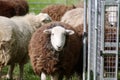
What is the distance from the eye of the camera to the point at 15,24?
973 cm

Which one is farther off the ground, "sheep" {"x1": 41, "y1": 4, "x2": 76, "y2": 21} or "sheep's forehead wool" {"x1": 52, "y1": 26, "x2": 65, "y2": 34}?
"sheep's forehead wool" {"x1": 52, "y1": 26, "x2": 65, "y2": 34}

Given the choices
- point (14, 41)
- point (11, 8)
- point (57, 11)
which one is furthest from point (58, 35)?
point (57, 11)

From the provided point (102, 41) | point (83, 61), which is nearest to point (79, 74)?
point (83, 61)

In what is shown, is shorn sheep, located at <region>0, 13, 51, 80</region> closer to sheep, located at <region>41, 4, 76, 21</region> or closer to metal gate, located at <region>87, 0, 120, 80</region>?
metal gate, located at <region>87, 0, 120, 80</region>

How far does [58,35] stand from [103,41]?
1164 mm

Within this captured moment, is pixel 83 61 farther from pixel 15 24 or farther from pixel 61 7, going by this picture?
pixel 61 7

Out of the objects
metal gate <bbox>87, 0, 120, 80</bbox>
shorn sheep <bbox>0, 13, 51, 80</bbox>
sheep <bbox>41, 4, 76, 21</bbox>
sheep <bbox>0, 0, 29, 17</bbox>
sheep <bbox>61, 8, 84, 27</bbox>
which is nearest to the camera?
metal gate <bbox>87, 0, 120, 80</bbox>

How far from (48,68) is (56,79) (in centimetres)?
34

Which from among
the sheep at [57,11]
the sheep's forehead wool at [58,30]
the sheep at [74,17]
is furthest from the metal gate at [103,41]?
the sheep at [57,11]

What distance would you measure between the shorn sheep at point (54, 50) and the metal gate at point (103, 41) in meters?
0.40

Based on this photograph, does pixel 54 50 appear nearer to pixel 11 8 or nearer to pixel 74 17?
pixel 74 17

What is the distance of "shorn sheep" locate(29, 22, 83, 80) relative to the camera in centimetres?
876

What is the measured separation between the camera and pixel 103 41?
25.8 feet

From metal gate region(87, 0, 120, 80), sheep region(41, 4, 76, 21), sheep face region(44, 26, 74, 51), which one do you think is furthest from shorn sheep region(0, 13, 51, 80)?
sheep region(41, 4, 76, 21)
